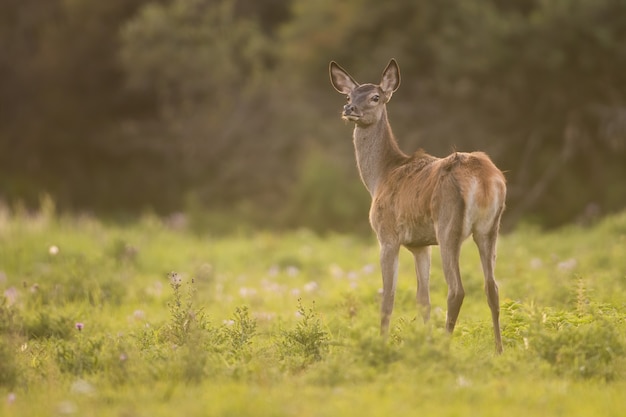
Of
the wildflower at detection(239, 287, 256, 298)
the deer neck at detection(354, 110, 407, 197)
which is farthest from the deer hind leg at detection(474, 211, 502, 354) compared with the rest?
the wildflower at detection(239, 287, 256, 298)

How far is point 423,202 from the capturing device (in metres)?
7.43

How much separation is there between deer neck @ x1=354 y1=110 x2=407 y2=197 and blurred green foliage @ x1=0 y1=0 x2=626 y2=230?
905 centimetres

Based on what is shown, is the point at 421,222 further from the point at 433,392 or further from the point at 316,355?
the point at 433,392

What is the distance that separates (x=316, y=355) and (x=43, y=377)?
194cm

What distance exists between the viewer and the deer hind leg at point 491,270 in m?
7.05

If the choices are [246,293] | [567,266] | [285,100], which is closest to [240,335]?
[246,293]

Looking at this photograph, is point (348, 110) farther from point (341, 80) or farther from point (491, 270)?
point (491, 270)

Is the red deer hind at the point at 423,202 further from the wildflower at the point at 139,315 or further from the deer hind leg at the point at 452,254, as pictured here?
the wildflower at the point at 139,315

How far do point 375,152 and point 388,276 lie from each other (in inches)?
59.2

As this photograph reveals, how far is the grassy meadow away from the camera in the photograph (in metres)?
5.60

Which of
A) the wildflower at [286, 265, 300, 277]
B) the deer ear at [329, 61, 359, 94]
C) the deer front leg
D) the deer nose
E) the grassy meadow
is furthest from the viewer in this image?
the wildflower at [286, 265, 300, 277]

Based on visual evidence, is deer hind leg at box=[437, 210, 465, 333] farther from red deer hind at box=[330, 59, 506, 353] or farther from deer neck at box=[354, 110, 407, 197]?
deer neck at box=[354, 110, 407, 197]

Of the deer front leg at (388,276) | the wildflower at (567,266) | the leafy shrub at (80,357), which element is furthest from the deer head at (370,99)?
the wildflower at (567,266)

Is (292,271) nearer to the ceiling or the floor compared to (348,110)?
nearer to the floor
